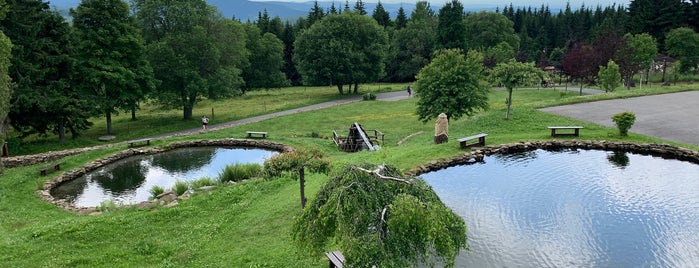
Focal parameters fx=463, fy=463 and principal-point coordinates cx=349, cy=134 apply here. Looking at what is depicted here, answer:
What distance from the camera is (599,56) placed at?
55.2m

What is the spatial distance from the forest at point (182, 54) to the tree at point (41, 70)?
7cm

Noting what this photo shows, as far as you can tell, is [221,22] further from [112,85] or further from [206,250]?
[206,250]

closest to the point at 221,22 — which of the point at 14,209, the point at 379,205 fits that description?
the point at 14,209

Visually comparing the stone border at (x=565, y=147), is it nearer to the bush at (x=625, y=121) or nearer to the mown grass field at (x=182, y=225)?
the mown grass field at (x=182, y=225)

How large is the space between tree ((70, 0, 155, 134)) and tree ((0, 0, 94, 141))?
171 cm

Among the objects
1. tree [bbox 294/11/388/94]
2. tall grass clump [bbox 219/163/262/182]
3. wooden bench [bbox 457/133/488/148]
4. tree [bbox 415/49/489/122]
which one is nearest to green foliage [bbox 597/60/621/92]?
tree [bbox 415/49/489/122]

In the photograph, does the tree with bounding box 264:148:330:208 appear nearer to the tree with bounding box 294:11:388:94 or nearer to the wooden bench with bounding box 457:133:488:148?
the wooden bench with bounding box 457:133:488:148

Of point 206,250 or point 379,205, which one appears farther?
point 206,250

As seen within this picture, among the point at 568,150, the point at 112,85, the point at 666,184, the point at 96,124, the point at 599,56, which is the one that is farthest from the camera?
the point at 599,56

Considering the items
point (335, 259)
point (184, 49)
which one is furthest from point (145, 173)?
point (184, 49)

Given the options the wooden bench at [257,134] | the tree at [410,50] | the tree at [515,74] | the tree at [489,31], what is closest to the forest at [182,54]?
the tree at [410,50]

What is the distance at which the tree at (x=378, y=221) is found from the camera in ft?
24.5

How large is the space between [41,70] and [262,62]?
141 feet

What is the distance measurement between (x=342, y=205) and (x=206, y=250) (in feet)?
21.6
